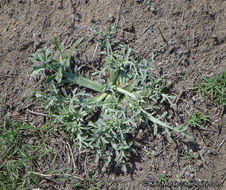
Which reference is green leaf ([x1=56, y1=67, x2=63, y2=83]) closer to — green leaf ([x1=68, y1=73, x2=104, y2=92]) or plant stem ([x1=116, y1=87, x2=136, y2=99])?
green leaf ([x1=68, y1=73, x2=104, y2=92])

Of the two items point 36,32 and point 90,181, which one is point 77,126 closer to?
point 90,181

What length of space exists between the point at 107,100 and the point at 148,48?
2.67ft

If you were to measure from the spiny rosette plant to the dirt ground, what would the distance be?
20cm

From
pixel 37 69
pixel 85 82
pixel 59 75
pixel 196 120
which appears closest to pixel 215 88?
pixel 196 120

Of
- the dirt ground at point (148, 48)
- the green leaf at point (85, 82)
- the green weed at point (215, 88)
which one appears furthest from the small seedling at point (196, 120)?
the green leaf at point (85, 82)

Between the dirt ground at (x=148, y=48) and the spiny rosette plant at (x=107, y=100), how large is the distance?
0.65ft

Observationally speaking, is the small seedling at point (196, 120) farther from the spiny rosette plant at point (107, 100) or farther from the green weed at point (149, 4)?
the green weed at point (149, 4)

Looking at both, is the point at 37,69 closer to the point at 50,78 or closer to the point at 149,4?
the point at 50,78

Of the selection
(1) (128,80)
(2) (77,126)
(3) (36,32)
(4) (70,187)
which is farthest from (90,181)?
→ (3) (36,32)

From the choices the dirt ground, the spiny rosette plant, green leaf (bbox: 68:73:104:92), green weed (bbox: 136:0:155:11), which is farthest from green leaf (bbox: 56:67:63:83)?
green weed (bbox: 136:0:155:11)

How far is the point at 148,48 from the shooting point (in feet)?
9.50

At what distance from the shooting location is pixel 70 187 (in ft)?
9.20

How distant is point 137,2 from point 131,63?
83 centimetres

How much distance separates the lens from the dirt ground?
112 inches
